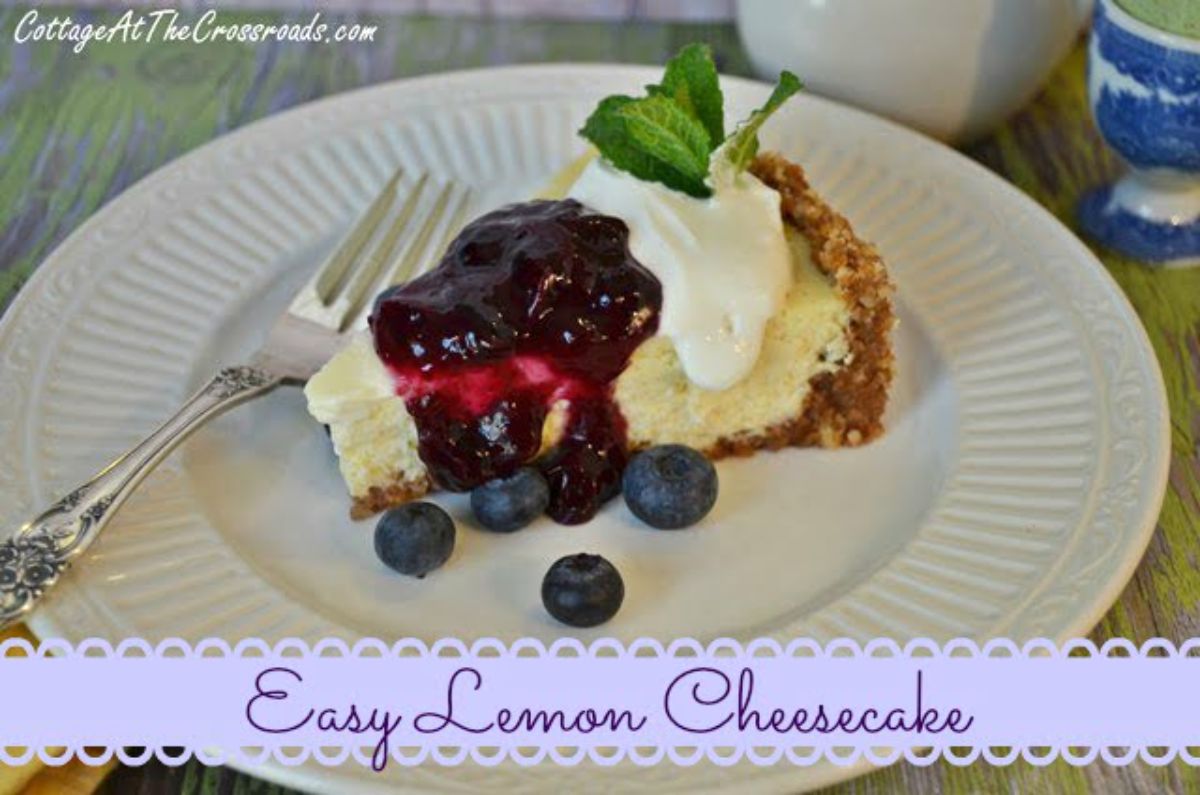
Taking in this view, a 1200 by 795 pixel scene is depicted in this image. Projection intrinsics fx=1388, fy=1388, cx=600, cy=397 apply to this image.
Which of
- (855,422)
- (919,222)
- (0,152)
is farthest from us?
(0,152)

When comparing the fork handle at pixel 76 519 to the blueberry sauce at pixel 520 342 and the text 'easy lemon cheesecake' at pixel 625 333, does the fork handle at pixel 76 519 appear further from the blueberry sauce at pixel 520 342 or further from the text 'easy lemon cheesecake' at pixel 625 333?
the blueberry sauce at pixel 520 342

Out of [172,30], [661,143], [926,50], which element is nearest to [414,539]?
[661,143]

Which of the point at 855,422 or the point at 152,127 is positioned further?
the point at 152,127

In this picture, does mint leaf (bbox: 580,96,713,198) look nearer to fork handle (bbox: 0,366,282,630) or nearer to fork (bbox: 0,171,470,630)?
fork (bbox: 0,171,470,630)

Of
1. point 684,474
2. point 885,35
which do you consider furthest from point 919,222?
point 684,474

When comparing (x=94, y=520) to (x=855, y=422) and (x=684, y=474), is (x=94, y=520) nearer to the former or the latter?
(x=684, y=474)

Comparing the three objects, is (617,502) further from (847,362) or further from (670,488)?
(847,362)

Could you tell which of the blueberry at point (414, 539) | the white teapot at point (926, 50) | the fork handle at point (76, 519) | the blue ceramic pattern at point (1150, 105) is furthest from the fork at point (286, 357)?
the blue ceramic pattern at point (1150, 105)
